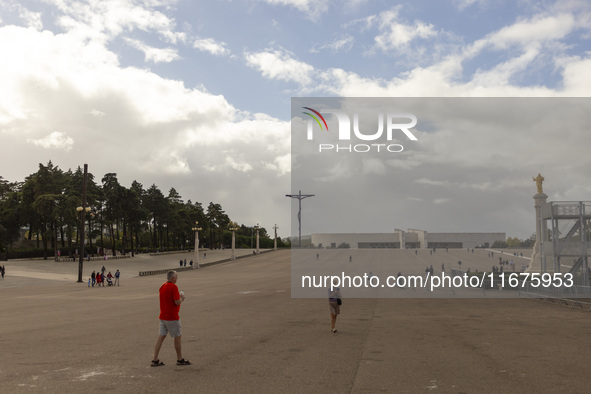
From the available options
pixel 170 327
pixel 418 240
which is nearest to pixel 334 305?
pixel 170 327

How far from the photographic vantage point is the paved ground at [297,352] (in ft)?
26.9

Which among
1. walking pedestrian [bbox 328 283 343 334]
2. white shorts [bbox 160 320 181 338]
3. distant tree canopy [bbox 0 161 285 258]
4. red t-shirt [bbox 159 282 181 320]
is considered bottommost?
walking pedestrian [bbox 328 283 343 334]

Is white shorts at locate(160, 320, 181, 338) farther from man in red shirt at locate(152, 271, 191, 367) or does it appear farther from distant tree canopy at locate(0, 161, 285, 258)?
distant tree canopy at locate(0, 161, 285, 258)

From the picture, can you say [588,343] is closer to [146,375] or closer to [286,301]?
[146,375]

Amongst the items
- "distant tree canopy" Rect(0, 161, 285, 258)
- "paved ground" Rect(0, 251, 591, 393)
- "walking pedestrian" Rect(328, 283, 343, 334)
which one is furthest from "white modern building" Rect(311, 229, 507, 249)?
"walking pedestrian" Rect(328, 283, 343, 334)

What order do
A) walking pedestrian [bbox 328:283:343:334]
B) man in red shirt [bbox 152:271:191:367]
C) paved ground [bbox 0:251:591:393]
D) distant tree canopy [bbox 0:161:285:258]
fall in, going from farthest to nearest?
distant tree canopy [bbox 0:161:285:258] < walking pedestrian [bbox 328:283:343:334] < man in red shirt [bbox 152:271:191:367] < paved ground [bbox 0:251:591:393]

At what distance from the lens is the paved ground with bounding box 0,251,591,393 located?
8195 millimetres

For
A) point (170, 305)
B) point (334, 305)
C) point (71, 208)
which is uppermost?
point (71, 208)

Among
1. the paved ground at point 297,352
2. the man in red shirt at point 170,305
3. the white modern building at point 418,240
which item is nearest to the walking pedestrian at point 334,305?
the paved ground at point 297,352

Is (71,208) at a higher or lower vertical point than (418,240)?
higher

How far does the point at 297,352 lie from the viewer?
11203 millimetres

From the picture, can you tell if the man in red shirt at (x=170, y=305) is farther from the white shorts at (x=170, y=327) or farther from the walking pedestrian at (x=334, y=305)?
the walking pedestrian at (x=334, y=305)

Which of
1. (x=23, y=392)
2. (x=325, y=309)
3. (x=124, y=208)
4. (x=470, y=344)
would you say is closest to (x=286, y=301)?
(x=325, y=309)

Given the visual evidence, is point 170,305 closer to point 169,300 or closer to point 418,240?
point 169,300
